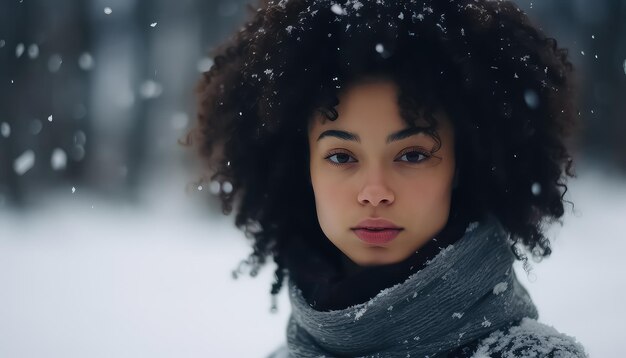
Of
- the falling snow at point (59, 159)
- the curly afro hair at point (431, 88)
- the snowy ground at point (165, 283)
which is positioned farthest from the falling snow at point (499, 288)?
the falling snow at point (59, 159)

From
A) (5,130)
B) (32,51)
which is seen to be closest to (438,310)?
(5,130)

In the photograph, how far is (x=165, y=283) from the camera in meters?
5.69

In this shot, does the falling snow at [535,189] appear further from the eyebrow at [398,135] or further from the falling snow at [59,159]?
the falling snow at [59,159]

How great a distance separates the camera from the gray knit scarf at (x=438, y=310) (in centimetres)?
139

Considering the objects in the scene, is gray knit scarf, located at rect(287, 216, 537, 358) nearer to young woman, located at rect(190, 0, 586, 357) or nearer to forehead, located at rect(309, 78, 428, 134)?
young woman, located at rect(190, 0, 586, 357)

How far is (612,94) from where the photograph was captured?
708 cm

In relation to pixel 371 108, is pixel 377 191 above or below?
below

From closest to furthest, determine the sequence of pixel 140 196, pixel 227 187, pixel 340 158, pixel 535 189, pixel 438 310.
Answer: pixel 438 310, pixel 340 158, pixel 535 189, pixel 227 187, pixel 140 196

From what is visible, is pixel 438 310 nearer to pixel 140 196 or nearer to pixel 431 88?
pixel 431 88

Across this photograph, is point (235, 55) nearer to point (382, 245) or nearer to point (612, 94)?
point (382, 245)

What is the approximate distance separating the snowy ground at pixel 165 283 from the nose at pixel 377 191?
2546 millimetres

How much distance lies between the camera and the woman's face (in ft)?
4.67

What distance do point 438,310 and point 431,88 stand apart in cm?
44

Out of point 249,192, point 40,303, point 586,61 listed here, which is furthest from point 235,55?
point 586,61
